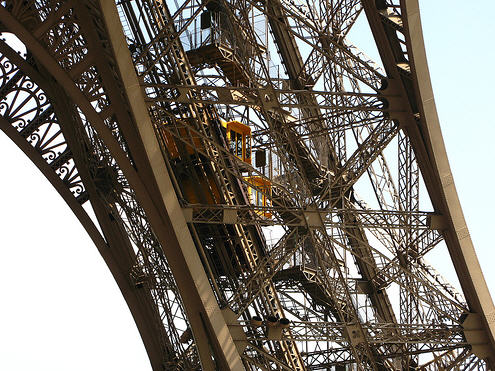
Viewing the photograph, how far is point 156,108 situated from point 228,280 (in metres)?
4.35

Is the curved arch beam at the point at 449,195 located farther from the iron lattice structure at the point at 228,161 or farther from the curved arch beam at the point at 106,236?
the curved arch beam at the point at 106,236

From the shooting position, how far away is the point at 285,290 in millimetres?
19391

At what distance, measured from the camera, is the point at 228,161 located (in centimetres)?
1545

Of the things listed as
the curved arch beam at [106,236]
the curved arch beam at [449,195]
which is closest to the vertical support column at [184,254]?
the curved arch beam at [106,236]

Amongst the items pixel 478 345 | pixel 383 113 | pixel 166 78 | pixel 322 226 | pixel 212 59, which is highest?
pixel 212 59

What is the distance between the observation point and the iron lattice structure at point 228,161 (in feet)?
43.6

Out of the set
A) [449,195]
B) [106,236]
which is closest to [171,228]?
[106,236]

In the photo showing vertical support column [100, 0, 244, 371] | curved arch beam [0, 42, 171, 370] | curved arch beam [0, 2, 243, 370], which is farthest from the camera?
curved arch beam [0, 42, 171, 370]

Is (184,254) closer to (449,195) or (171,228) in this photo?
(171,228)

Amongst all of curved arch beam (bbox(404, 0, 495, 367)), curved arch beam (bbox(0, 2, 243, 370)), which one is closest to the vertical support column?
curved arch beam (bbox(0, 2, 243, 370))

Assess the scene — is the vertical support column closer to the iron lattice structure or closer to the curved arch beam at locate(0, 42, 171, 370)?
the iron lattice structure

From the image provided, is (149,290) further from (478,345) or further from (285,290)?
(478,345)

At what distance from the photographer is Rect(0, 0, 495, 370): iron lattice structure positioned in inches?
523

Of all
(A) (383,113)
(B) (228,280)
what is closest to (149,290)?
(B) (228,280)
